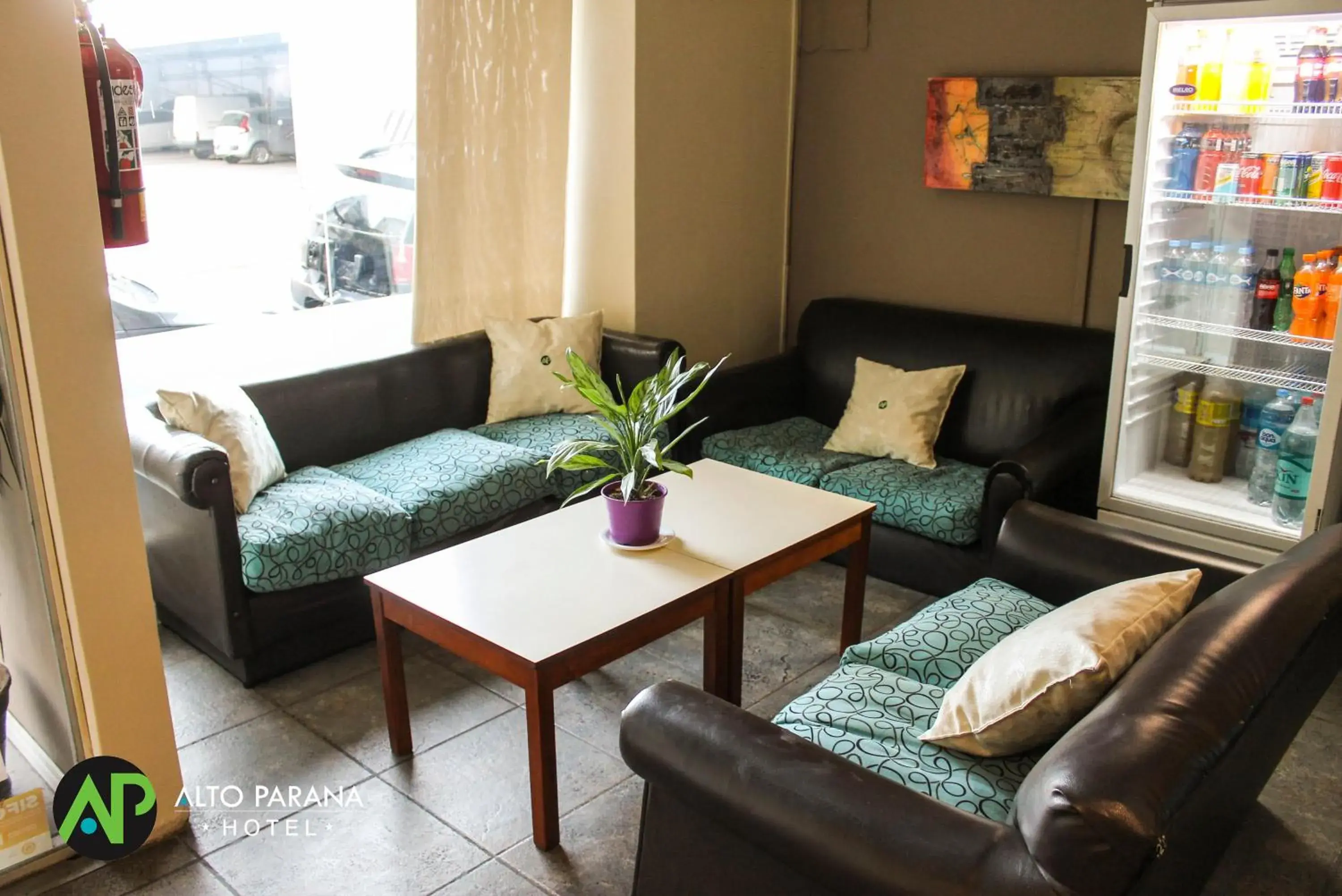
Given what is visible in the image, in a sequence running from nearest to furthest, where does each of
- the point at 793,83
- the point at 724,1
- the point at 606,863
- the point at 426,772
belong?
the point at 606,863, the point at 426,772, the point at 724,1, the point at 793,83

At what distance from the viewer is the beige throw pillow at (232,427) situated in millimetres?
3248

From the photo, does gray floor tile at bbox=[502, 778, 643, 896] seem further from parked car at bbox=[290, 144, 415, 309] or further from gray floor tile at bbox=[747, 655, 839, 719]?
parked car at bbox=[290, 144, 415, 309]

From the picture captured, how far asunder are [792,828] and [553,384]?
2728 millimetres

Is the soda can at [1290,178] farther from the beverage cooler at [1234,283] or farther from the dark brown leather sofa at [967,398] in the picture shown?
the dark brown leather sofa at [967,398]

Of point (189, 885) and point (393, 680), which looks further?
point (393, 680)

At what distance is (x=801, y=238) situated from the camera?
492 centimetres

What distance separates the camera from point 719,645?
2779mm

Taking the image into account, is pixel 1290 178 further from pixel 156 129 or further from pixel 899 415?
pixel 156 129

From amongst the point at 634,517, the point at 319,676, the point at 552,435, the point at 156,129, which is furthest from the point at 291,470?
the point at 634,517

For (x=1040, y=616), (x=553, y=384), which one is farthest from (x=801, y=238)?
(x=1040, y=616)

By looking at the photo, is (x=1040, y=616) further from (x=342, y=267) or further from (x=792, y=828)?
(x=342, y=267)

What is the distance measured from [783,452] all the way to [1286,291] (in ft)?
5.42

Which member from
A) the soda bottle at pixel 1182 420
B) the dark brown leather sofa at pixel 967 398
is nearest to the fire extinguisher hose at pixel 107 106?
the dark brown leather sofa at pixel 967 398

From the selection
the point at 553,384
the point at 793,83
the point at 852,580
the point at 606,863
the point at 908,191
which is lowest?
the point at 606,863
